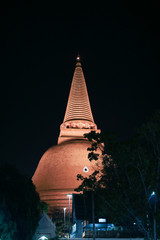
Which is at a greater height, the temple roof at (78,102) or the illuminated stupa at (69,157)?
the temple roof at (78,102)

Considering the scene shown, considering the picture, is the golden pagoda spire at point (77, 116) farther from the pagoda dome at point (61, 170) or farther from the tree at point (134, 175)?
the tree at point (134, 175)

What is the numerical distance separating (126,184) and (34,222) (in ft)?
40.1

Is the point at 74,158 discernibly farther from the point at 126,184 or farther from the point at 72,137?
the point at 126,184

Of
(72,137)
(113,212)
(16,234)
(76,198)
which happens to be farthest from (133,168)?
(72,137)

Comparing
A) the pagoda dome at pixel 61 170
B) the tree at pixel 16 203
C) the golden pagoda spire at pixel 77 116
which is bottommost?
the tree at pixel 16 203

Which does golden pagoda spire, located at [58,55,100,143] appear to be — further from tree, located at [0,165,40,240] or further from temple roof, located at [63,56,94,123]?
tree, located at [0,165,40,240]

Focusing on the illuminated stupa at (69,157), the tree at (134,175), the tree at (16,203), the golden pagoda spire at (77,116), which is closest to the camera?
the tree at (134,175)

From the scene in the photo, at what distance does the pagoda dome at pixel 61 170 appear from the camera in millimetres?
43969

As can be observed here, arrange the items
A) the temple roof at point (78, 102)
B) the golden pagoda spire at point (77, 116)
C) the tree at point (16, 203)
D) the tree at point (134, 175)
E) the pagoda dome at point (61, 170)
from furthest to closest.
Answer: the temple roof at point (78, 102) → the golden pagoda spire at point (77, 116) → the pagoda dome at point (61, 170) → the tree at point (16, 203) → the tree at point (134, 175)

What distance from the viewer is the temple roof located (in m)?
54.8

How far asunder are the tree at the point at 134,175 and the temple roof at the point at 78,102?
35.5m

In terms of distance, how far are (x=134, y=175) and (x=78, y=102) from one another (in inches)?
1494

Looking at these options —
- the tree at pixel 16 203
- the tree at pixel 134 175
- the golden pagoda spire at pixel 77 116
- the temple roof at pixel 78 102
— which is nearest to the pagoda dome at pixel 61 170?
the golden pagoda spire at pixel 77 116

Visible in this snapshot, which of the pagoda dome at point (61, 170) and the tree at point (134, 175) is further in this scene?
the pagoda dome at point (61, 170)
